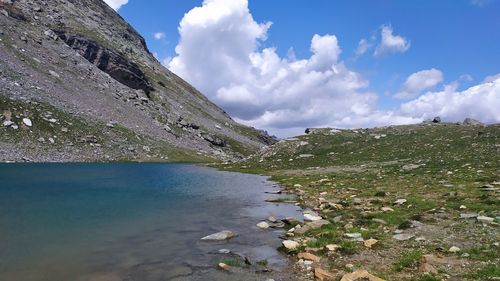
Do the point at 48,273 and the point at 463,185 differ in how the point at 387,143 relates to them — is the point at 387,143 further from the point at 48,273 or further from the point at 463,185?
the point at 48,273

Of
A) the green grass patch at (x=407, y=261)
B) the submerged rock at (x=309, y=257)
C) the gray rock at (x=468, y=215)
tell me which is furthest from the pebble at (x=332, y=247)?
the gray rock at (x=468, y=215)

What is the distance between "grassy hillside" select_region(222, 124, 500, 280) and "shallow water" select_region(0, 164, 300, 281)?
13.5ft

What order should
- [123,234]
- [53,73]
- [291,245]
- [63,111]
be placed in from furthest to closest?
[53,73] < [63,111] < [123,234] < [291,245]

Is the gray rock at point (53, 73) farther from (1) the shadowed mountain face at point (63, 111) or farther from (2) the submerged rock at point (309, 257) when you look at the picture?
(2) the submerged rock at point (309, 257)

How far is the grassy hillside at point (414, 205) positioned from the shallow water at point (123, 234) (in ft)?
13.5

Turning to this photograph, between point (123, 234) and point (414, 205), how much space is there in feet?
68.8

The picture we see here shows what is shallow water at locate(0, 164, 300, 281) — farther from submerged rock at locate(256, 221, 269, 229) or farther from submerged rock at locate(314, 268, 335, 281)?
submerged rock at locate(314, 268, 335, 281)

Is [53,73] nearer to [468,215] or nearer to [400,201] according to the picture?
[400,201]

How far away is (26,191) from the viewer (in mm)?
43500

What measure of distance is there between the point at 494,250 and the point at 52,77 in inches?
6281

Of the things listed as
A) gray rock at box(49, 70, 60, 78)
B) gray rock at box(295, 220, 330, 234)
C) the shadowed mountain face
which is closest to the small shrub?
gray rock at box(295, 220, 330, 234)

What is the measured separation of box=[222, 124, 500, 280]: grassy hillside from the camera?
677 inches

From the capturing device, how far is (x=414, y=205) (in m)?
29.5

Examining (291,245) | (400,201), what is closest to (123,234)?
(291,245)
